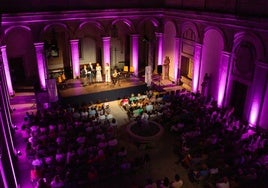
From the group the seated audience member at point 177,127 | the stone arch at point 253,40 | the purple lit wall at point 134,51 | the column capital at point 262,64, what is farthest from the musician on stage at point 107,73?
the column capital at point 262,64

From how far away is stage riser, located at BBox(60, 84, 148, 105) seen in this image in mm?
21506

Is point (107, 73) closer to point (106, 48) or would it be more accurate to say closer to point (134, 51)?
point (106, 48)

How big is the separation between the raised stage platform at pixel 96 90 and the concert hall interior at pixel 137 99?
0.09 m

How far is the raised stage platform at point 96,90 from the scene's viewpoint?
71.2 ft

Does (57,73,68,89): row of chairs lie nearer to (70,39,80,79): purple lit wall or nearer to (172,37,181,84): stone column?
(70,39,80,79): purple lit wall

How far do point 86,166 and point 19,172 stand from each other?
3751 millimetres

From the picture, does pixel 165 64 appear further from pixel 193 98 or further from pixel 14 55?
pixel 14 55

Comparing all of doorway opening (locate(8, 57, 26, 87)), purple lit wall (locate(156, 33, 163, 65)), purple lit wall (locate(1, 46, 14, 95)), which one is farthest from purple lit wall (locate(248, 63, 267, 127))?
doorway opening (locate(8, 57, 26, 87))

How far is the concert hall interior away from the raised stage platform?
92 mm

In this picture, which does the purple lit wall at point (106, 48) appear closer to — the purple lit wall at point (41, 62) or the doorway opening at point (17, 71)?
the purple lit wall at point (41, 62)

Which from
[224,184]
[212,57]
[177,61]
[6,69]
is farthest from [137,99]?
[6,69]

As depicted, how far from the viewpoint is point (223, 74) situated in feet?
63.7

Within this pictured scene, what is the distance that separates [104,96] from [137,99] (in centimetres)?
314

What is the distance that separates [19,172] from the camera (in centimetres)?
1388
